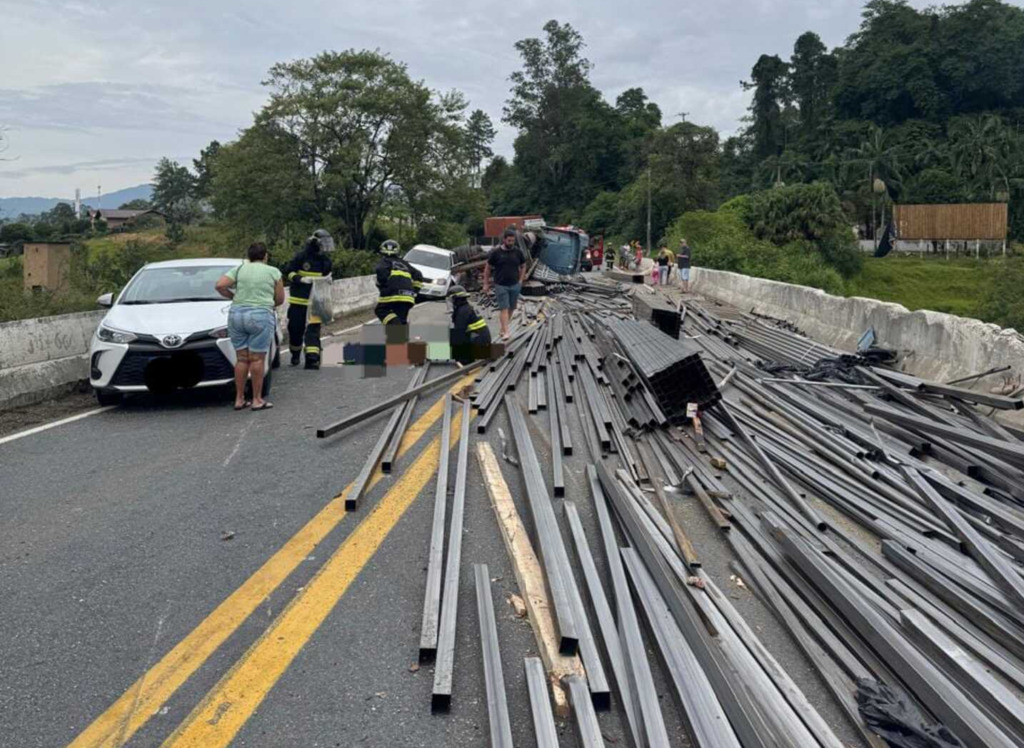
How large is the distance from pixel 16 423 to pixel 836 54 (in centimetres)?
13474

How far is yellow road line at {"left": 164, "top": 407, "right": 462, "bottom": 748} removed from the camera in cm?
294

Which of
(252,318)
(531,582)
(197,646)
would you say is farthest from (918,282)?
(197,646)

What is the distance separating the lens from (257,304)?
8359 mm

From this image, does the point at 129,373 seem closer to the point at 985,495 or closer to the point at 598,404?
the point at 598,404

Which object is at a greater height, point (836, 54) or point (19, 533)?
point (836, 54)

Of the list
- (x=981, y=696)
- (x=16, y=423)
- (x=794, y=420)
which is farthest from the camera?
(x=16, y=423)

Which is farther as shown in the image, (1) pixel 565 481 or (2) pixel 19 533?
(1) pixel 565 481

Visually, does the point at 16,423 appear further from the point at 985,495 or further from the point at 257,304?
the point at 985,495

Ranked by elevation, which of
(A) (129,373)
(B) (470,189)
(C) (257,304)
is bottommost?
(A) (129,373)

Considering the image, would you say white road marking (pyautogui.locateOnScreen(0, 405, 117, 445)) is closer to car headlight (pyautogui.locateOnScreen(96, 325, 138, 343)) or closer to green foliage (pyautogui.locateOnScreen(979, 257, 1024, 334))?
car headlight (pyautogui.locateOnScreen(96, 325, 138, 343))

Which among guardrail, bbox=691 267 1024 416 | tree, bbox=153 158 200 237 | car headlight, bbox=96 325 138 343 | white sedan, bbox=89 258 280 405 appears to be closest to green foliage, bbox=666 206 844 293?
guardrail, bbox=691 267 1024 416

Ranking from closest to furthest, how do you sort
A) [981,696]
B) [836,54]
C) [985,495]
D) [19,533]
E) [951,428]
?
[981,696], [19,533], [985,495], [951,428], [836,54]

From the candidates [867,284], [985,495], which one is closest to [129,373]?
[985,495]

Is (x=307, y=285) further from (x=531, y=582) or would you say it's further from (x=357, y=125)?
(x=357, y=125)
